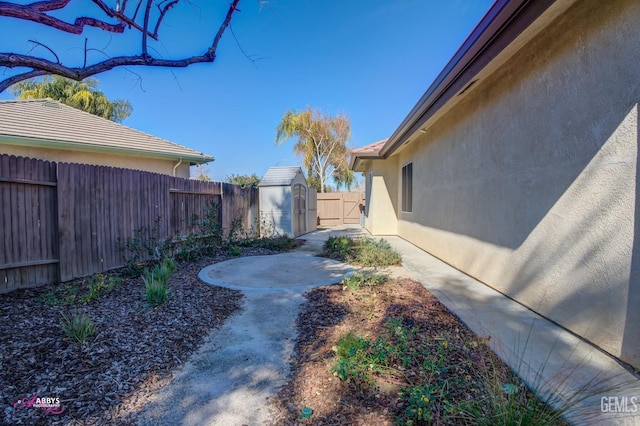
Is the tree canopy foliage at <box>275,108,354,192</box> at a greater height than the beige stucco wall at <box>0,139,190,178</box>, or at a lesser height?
greater

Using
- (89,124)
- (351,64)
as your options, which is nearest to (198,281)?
(89,124)

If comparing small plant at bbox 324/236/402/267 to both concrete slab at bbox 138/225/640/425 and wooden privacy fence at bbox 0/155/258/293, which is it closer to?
concrete slab at bbox 138/225/640/425

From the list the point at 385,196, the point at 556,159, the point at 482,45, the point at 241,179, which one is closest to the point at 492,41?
the point at 482,45

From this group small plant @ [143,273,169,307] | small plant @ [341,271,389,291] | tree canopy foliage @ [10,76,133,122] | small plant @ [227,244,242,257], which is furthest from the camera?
tree canopy foliage @ [10,76,133,122]

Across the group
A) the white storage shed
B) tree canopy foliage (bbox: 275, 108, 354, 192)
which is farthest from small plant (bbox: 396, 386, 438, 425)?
tree canopy foliage (bbox: 275, 108, 354, 192)

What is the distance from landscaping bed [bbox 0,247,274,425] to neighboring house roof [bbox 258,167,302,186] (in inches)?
278

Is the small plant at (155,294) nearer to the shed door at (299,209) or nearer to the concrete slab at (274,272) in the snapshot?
the concrete slab at (274,272)

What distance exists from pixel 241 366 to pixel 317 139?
2431cm

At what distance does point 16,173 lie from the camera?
165 inches

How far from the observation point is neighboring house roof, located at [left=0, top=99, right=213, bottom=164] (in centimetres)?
750

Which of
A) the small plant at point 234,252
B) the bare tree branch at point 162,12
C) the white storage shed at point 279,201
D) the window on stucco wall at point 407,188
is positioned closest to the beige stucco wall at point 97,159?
the white storage shed at point 279,201

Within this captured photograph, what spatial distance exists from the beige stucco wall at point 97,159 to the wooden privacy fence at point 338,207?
1030cm

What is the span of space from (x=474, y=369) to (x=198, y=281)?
4.30 m

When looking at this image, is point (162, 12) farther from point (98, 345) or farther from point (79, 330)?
point (98, 345)
